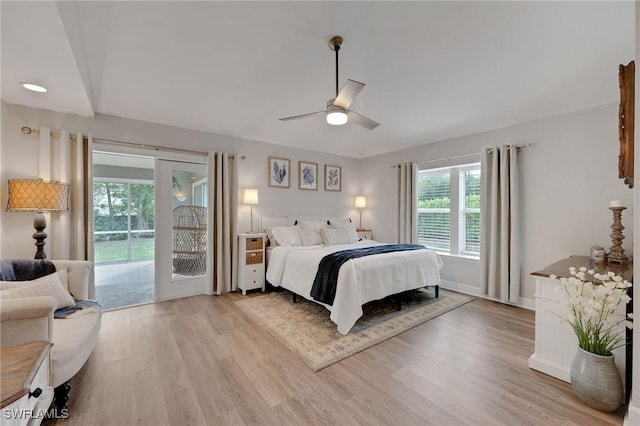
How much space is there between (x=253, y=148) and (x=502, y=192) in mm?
3890

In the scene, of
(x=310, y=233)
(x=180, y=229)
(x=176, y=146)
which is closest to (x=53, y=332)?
(x=180, y=229)

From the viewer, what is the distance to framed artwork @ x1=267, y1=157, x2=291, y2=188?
465 cm

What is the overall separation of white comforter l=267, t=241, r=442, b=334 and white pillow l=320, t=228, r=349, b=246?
62 centimetres

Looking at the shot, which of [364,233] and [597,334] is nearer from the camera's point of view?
[597,334]

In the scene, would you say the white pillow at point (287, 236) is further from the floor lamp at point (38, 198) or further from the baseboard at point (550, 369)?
the baseboard at point (550, 369)

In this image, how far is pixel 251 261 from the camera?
4.09m

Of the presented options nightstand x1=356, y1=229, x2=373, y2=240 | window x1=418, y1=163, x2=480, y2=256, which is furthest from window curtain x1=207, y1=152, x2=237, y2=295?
window x1=418, y1=163, x2=480, y2=256

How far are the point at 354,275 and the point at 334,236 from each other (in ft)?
5.08

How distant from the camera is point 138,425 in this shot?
1551 mm

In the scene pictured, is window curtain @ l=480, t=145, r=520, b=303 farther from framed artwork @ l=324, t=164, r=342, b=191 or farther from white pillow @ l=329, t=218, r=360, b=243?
framed artwork @ l=324, t=164, r=342, b=191

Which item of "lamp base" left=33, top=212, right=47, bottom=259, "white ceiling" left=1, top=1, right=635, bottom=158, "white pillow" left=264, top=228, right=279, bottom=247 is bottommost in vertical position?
"white pillow" left=264, top=228, right=279, bottom=247

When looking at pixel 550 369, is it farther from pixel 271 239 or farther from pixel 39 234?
pixel 39 234

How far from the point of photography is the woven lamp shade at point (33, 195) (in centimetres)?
241

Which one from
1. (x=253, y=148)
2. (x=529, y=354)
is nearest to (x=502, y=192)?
(x=529, y=354)
